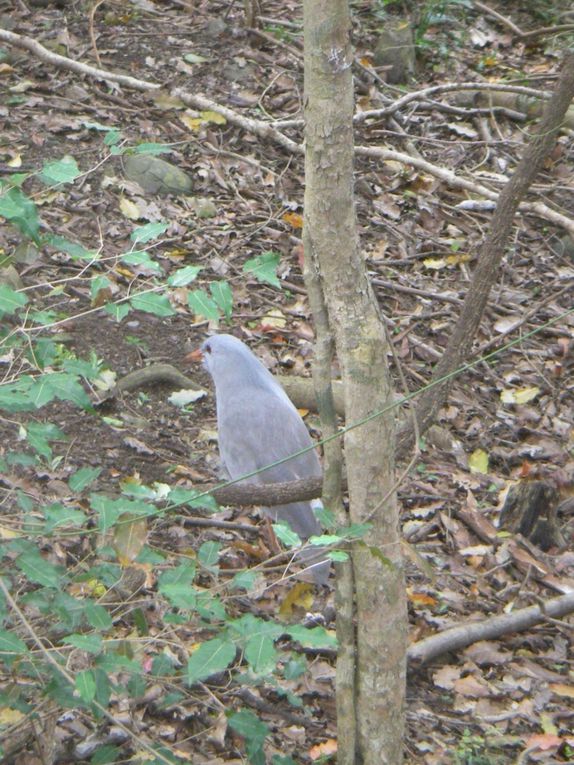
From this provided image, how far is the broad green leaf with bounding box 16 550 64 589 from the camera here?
2428mm

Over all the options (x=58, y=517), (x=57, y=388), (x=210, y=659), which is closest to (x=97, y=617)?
(x=58, y=517)

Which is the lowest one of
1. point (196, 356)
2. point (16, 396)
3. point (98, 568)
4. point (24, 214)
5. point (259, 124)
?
point (196, 356)

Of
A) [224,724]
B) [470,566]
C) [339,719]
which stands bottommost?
[470,566]

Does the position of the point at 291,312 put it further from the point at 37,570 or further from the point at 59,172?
the point at 37,570

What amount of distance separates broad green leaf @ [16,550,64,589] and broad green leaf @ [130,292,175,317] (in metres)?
0.64

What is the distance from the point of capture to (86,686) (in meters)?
2.33

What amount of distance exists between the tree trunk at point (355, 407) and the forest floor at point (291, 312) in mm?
350

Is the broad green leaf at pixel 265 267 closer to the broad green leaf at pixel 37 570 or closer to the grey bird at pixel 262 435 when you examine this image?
the broad green leaf at pixel 37 570

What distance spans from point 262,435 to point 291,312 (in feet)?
5.34

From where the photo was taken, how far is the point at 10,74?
754cm

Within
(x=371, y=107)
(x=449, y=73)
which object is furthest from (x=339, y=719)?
(x=449, y=73)

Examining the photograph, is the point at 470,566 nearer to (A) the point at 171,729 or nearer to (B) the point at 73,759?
(A) the point at 171,729

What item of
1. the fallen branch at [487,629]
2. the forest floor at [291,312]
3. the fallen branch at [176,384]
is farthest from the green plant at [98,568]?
the fallen branch at [176,384]

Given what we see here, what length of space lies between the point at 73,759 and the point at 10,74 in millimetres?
5551
